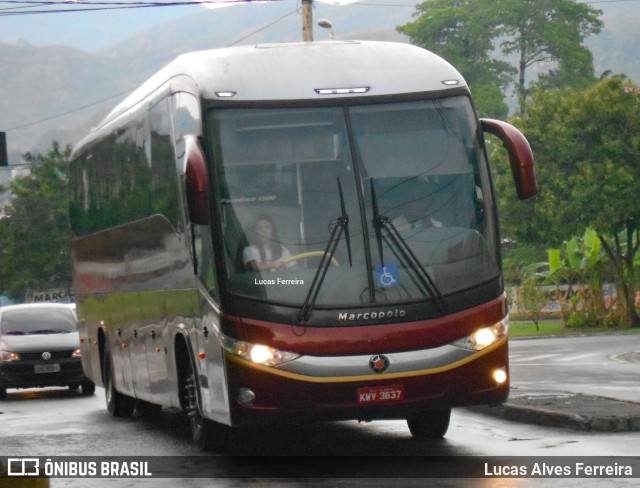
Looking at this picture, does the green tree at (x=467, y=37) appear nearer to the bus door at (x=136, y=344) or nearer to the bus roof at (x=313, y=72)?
the bus door at (x=136, y=344)

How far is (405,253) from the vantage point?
11.5 metres

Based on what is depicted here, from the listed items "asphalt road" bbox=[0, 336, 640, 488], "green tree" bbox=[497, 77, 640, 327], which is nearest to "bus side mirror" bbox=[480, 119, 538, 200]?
"asphalt road" bbox=[0, 336, 640, 488]

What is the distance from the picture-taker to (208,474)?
38.1ft

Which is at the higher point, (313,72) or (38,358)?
(313,72)

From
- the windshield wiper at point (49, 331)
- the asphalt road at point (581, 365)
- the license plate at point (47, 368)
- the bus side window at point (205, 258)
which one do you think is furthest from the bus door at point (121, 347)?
the windshield wiper at point (49, 331)

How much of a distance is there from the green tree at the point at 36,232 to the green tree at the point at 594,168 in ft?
146

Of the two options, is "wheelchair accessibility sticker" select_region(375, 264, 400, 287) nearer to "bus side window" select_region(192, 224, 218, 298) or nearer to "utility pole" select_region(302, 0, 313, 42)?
"bus side window" select_region(192, 224, 218, 298)

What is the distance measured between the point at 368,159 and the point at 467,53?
70637 millimetres

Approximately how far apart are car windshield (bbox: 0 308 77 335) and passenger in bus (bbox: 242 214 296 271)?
1364 centimetres

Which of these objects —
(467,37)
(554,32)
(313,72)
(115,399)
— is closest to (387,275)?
(313,72)

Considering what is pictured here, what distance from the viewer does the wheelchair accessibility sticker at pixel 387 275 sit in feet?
37.6

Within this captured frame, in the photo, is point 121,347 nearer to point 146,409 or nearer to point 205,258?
point 146,409

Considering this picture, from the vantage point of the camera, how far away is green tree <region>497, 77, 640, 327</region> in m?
44.5

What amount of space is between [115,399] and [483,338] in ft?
25.9
